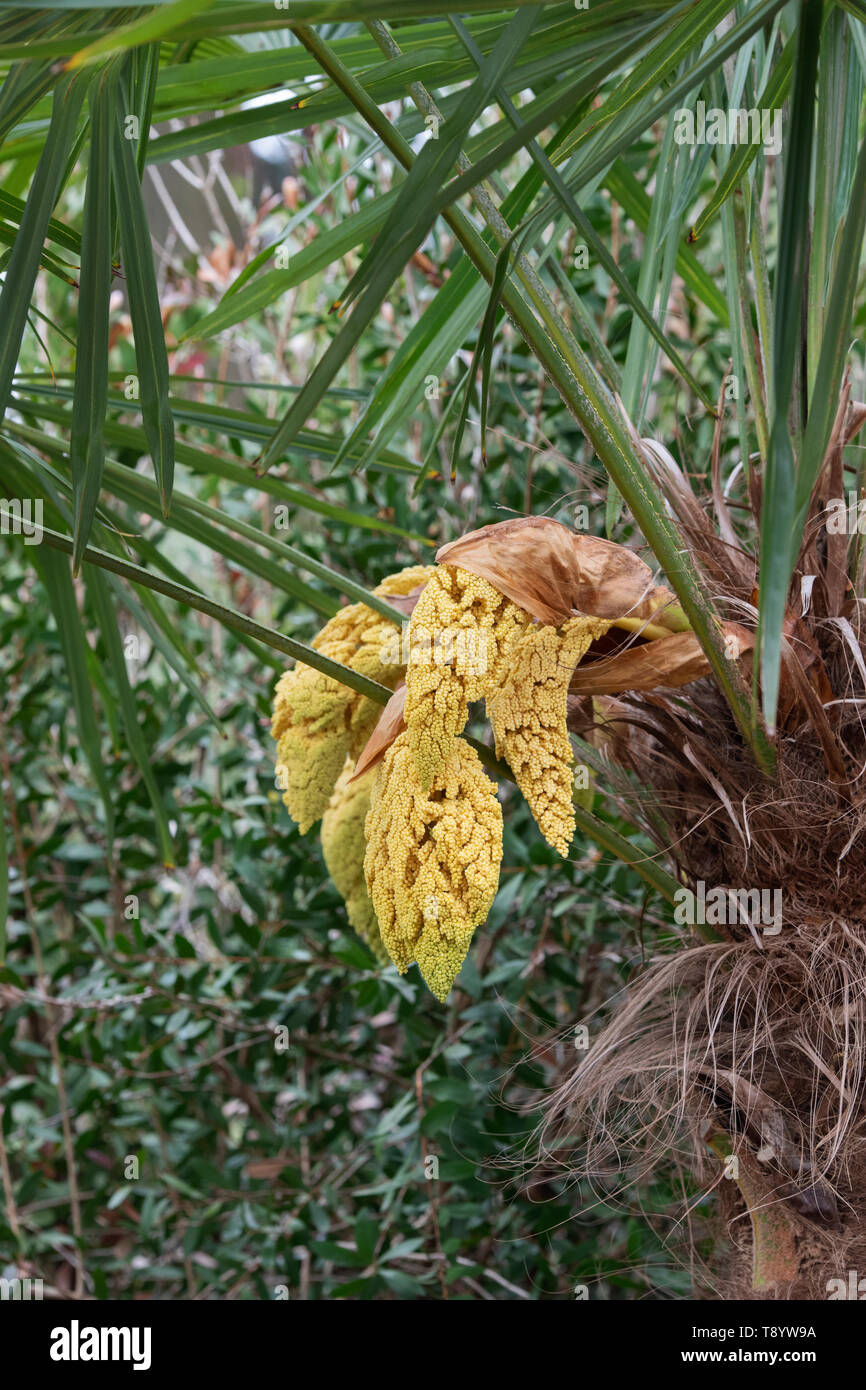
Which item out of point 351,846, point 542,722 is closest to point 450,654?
point 542,722

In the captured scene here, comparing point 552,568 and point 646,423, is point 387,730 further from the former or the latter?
point 646,423

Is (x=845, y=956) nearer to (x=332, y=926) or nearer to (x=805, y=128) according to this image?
(x=805, y=128)

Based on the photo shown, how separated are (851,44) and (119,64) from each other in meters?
0.38

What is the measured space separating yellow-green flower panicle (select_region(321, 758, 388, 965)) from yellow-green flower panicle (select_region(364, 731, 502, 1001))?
95 mm

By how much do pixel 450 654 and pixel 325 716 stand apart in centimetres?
12

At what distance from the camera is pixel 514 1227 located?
1.07 metres

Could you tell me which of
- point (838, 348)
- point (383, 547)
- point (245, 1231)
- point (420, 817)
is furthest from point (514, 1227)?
point (838, 348)

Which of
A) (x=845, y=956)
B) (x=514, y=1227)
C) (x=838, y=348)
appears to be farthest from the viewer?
(x=514, y=1227)

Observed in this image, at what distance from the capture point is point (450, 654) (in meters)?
0.43

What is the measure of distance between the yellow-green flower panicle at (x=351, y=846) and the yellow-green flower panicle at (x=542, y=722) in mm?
115

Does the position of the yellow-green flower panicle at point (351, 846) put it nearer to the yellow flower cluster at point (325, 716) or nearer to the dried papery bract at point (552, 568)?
the yellow flower cluster at point (325, 716)

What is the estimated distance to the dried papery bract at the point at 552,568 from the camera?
46 centimetres

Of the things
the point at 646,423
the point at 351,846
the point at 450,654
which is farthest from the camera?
the point at 646,423

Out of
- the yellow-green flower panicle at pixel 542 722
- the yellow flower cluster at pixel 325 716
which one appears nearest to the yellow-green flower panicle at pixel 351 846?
the yellow flower cluster at pixel 325 716
